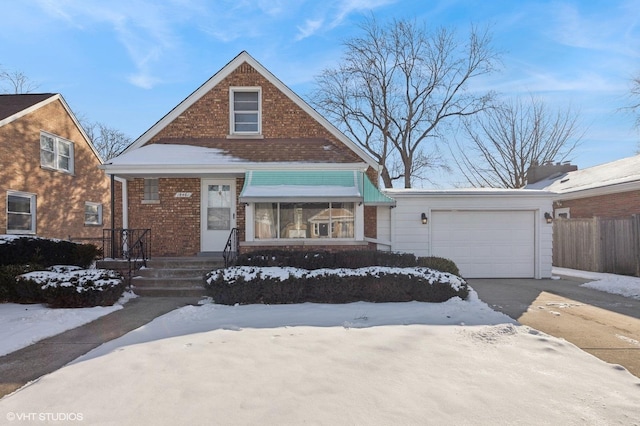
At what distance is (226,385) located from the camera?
3799mm

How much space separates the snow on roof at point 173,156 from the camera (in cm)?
1050

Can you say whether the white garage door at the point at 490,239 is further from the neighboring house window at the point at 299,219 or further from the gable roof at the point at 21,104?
the gable roof at the point at 21,104

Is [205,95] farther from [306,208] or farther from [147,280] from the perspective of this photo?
[147,280]

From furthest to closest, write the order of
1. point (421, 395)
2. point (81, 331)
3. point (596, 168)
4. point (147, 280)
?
point (596, 168) → point (147, 280) → point (81, 331) → point (421, 395)

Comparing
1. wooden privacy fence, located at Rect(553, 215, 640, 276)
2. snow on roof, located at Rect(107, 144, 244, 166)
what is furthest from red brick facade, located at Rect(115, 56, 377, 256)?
wooden privacy fence, located at Rect(553, 215, 640, 276)

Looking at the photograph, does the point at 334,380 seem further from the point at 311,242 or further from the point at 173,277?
the point at 173,277

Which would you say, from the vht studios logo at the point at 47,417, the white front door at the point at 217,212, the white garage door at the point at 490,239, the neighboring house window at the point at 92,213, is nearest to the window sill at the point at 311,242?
the white front door at the point at 217,212

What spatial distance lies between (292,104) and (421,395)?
34.7 feet

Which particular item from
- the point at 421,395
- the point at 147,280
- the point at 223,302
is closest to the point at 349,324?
the point at 421,395

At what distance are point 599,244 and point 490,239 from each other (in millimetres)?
4822

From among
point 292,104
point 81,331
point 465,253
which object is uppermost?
point 292,104

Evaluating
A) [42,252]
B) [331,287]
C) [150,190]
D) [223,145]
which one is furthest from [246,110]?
[331,287]

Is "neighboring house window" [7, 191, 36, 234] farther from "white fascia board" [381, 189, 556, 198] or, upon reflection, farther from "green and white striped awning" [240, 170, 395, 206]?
"white fascia board" [381, 189, 556, 198]

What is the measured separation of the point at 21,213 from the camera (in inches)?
589
